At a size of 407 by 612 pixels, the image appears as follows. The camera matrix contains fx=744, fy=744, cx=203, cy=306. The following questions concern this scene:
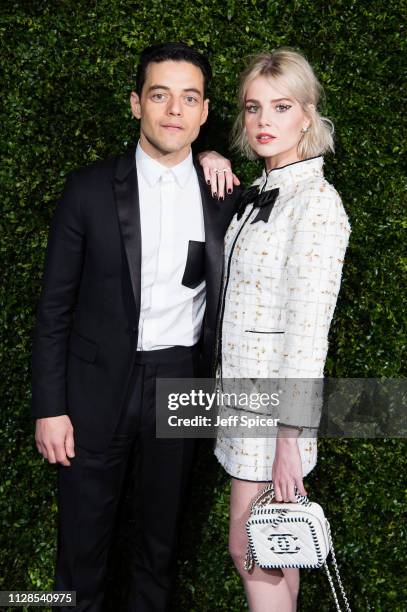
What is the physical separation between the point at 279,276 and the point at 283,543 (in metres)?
0.90

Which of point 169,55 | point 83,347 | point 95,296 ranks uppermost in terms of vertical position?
point 169,55

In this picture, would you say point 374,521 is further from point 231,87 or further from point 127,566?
point 231,87

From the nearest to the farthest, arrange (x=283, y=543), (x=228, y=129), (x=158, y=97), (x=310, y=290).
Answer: (x=310, y=290), (x=283, y=543), (x=158, y=97), (x=228, y=129)

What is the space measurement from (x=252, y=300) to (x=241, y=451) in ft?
1.80

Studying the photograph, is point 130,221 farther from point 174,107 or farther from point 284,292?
point 284,292

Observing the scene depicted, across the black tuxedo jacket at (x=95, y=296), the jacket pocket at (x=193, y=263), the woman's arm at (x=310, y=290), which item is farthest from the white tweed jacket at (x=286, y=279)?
the black tuxedo jacket at (x=95, y=296)

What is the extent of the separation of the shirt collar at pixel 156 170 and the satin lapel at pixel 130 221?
2.6 inches

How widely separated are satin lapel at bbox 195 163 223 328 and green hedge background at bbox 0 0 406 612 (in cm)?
62

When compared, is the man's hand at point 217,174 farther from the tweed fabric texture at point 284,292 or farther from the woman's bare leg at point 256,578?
the woman's bare leg at point 256,578

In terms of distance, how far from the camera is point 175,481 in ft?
9.77

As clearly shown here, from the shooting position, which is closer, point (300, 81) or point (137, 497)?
point (300, 81)

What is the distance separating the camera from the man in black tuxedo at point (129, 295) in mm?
2707

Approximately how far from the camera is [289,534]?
250cm

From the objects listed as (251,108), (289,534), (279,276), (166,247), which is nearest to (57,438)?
(166,247)
